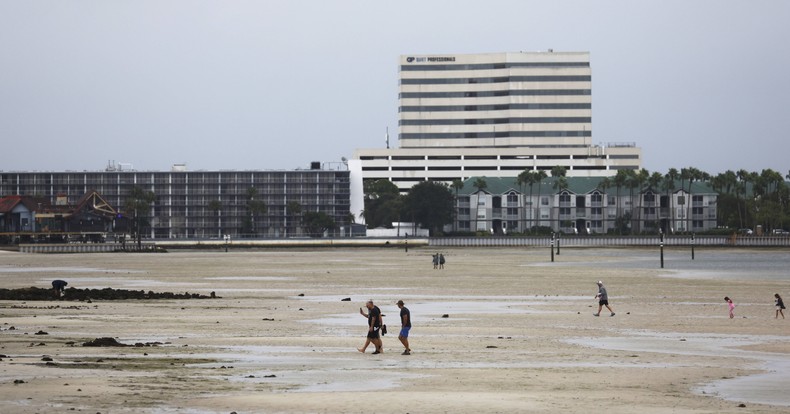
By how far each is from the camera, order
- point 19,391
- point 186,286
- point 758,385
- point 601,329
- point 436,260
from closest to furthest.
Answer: point 19,391, point 758,385, point 601,329, point 186,286, point 436,260

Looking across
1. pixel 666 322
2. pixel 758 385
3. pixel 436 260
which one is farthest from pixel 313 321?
pixel 436 260

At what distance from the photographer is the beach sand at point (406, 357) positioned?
25359mm

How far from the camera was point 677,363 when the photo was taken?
32.5 meters

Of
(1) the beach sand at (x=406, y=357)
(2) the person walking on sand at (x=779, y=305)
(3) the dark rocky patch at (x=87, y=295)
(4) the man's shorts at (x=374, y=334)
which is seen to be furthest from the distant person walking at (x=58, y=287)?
(2) the person walking on sand at (x=779, y=305)

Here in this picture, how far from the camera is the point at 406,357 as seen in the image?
111 ft

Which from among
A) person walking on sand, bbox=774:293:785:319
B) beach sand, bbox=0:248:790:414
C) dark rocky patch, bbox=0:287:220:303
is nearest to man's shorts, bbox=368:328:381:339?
beach sand, bbox=0:248:790:414

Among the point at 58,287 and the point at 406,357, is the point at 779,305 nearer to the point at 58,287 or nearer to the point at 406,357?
the point at 406,357

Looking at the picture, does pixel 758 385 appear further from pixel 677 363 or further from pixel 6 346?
pixel 6 346

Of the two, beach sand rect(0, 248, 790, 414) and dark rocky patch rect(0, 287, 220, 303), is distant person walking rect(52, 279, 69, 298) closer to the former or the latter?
dark rocky patch rect(0, 287, 220, 303)

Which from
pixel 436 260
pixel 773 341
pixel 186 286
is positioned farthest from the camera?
pixel 436 260

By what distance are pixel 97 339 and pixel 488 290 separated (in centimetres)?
3540

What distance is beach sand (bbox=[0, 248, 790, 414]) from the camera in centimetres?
2536

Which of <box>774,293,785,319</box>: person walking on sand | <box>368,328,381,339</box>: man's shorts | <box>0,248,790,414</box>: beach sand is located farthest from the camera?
<box>774,293,785,319</box>: person walking on sand

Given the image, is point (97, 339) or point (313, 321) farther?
point (313, 321)
